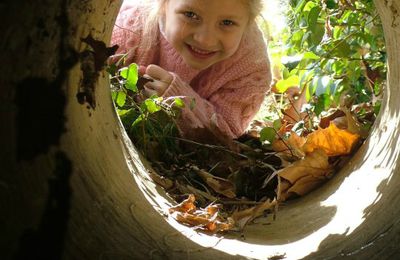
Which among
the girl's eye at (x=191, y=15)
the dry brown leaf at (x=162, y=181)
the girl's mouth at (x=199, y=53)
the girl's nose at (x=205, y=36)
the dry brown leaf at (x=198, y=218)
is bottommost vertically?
the dry brown leaf at (x=162, y=181)

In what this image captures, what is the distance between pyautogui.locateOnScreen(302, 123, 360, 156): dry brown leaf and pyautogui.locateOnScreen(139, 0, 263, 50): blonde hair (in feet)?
4.05

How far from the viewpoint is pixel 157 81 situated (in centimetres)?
298

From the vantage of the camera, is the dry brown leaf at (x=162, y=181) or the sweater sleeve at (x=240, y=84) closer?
the dry brown leaf at (x=162, y=181)

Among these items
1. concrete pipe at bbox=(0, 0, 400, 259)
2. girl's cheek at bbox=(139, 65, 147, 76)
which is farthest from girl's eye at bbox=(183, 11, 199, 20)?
concrete pipe at bbox=(0, 0, 400, 259)

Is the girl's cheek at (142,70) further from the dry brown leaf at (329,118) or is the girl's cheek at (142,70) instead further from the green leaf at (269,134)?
the dry brown leaf at (329,118)

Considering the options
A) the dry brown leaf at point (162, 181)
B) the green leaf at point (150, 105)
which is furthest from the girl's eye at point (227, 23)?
the dry brown leaf at point (162, 181)

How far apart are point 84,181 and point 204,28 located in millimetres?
2096

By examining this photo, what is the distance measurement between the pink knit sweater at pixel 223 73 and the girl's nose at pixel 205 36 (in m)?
0.24

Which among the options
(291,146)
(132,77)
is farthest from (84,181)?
(291,146)

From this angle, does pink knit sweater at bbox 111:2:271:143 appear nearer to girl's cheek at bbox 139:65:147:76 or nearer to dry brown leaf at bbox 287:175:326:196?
girl's cheek at bbox 139:65:147:76

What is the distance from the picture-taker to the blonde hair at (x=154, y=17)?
330cm

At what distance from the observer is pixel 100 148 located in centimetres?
122

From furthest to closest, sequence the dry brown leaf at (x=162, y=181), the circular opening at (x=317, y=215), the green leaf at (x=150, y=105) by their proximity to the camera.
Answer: the green leaf at (x=150, y=105)
the dry brown leaf at (x=162, y=181)
the circular opening at (x=317, y=215)

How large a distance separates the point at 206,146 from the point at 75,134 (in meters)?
1.54
